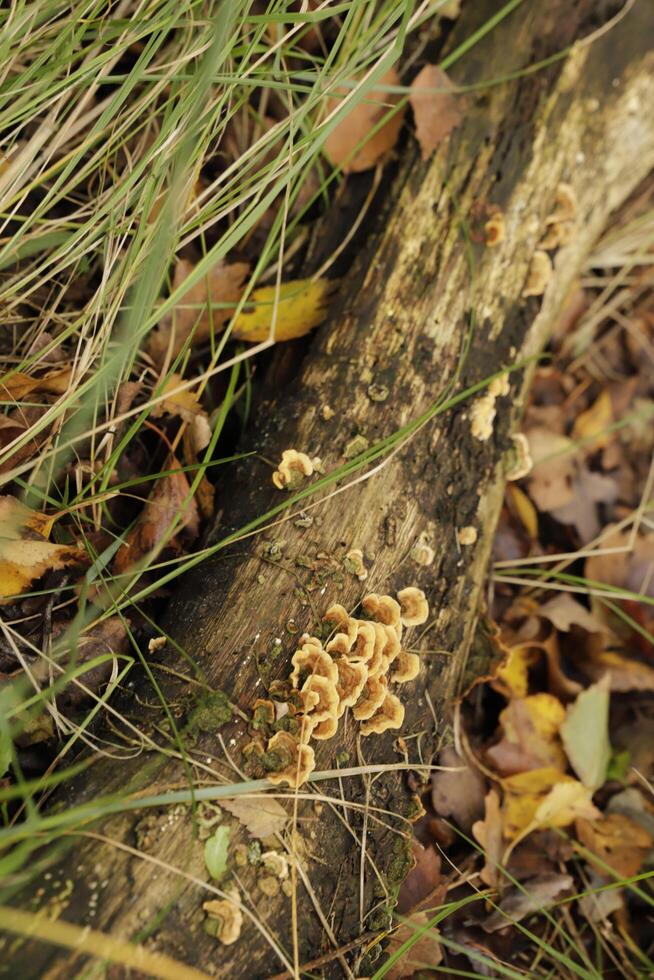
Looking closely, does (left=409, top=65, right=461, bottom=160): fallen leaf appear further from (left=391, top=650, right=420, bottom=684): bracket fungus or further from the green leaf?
the green leaf

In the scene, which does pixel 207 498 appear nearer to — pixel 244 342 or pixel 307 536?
pixel 307 536

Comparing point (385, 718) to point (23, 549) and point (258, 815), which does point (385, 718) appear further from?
point (23, 549)

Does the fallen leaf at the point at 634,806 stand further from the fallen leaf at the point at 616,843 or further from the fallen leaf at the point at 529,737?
the fallen leaf at the point at 529,737

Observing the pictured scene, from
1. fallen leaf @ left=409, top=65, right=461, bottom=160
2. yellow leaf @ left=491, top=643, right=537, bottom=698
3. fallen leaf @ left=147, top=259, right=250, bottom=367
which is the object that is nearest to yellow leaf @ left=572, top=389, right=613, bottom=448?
yellow leaf @ left=491, top=643, right=537, bottom=698

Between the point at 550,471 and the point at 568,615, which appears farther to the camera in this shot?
the point at 550,471

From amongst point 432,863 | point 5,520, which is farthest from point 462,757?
point 5,520

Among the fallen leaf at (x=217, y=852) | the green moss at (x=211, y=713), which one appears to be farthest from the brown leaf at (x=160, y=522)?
the fallen leaf at (x=217, y=852)

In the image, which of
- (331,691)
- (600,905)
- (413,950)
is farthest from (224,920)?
(600,905)
